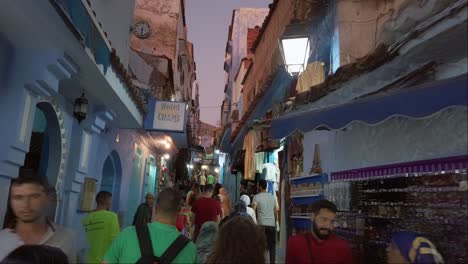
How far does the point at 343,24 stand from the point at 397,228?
4.63 meters

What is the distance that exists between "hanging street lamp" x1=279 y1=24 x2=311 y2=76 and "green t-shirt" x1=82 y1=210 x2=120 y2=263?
3.99m

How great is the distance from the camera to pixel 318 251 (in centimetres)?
348

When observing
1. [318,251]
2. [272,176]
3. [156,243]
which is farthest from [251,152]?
[156,243]

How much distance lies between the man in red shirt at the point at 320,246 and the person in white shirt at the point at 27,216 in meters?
2.03

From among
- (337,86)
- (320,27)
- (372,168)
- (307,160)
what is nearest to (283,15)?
(320,27)

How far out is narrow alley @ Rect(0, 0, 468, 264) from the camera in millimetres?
2859

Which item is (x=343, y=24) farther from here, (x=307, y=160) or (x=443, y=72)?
(x=443, y=72)

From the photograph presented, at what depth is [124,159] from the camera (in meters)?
11.9

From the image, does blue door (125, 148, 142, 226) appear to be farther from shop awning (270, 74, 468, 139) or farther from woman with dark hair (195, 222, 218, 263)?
shop awning (270, 74, 468, 139)

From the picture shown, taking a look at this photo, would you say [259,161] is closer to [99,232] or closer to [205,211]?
[205,211]

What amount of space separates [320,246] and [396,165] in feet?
5.78

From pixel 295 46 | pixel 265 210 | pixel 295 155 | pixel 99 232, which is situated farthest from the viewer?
pixel 295 155

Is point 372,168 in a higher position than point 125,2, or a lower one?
lower

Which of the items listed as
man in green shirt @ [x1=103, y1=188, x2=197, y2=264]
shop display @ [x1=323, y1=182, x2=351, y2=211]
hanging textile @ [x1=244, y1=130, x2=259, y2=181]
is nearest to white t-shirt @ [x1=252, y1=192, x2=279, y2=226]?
shop display @ [x1=323, y1=182, x2=351, y2=211]
